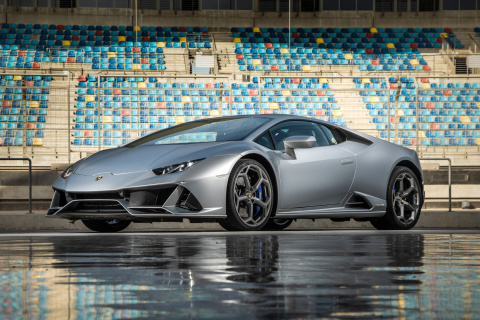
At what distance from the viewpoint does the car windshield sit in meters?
8.36

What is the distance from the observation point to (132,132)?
17.4 meters

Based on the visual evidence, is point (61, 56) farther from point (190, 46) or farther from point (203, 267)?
point (203, 267)

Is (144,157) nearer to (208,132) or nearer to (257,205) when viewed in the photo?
(208,132)

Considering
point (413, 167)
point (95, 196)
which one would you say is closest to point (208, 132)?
point (95, 196)

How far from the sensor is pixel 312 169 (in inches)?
328

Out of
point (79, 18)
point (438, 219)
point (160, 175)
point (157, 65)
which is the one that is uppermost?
point (79, 18)

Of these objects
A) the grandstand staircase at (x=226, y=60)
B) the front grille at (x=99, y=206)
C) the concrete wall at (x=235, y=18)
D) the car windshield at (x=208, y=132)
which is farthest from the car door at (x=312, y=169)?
the concrete wall at (x=235, y=18)

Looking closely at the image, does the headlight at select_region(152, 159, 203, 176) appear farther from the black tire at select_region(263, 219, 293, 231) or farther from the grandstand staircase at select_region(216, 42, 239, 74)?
the grandstand staircase at select_region(216, 42, 239, 74)

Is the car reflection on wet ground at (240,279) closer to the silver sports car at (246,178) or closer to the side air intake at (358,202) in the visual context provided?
the silver sports car at (246,178)

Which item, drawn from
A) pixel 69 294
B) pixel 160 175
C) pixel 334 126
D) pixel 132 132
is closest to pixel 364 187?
pixel 334 126

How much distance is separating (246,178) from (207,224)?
319 centimetres

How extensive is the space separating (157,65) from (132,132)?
11852 mm

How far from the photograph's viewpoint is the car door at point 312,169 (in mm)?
8156

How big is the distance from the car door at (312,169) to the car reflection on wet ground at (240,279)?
51.9 inches
